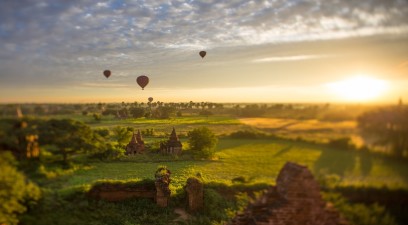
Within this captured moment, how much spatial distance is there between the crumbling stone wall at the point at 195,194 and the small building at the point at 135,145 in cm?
216

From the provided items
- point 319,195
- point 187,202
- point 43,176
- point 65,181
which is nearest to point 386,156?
point 319,195

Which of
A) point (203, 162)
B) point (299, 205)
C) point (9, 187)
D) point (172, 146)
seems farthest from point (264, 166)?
point (9, 187)

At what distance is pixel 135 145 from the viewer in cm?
1109

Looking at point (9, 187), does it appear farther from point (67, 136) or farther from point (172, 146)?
point (172, 146)

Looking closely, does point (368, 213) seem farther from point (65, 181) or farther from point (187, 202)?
point (65, 181)

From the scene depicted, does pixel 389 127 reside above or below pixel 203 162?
above

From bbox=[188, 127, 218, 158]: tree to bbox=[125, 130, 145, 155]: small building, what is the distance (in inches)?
69.2

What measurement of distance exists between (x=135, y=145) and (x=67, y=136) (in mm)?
2656

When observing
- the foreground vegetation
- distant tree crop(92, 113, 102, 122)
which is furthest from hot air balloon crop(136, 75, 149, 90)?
distant tree crop(92, 113, 102, 122)

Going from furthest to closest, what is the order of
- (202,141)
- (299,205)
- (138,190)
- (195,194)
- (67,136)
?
1. (138,190)
2. (195,194)
3. (202,141)
4. (67,136)
5. (299,205)

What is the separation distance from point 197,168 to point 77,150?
13.4 ft

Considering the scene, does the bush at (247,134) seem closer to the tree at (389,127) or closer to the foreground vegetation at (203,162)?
the foreground vegetation at (203,162)

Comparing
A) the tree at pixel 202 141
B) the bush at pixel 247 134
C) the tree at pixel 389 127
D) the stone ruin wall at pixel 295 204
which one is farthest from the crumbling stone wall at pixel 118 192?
the tree at pixel 389 127

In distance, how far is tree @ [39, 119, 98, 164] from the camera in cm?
783
